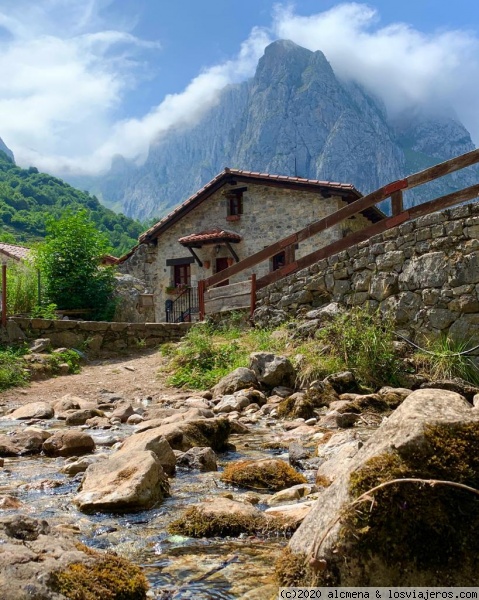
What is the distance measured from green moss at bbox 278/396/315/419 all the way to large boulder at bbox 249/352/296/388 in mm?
994

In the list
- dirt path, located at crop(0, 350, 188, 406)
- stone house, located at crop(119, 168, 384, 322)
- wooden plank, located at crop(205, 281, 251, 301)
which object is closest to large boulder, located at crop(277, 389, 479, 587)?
dirt path, located at crop(0, 350, 188, 406)

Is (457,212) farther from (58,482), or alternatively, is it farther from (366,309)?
(58,482)

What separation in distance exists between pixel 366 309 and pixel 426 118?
129m

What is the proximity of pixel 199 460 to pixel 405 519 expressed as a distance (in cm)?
281

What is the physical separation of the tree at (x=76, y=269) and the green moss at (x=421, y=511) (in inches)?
576

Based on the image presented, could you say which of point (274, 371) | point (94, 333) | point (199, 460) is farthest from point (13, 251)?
point (199, 460)

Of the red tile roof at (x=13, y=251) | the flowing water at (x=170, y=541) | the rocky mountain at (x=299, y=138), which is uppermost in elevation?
the rocky mountain at (x=299, y=138)

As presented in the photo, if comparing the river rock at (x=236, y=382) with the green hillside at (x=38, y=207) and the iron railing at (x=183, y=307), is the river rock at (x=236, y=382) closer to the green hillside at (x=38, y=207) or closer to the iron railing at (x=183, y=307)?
the iron railing at (x=183, y=307)

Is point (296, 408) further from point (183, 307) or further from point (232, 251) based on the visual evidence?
point (183, 307)

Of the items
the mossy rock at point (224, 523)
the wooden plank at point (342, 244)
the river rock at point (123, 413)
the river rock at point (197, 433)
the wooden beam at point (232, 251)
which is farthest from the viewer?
the wooden beam at point (232, 251)

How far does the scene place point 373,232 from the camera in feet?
A: 33.0

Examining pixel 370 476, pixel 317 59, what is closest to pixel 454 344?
pixel 370 476

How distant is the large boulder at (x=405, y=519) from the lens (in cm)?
198

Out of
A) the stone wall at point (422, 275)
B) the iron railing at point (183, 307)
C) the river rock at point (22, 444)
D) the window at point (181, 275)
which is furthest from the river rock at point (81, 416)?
the window at point (181, 275)
